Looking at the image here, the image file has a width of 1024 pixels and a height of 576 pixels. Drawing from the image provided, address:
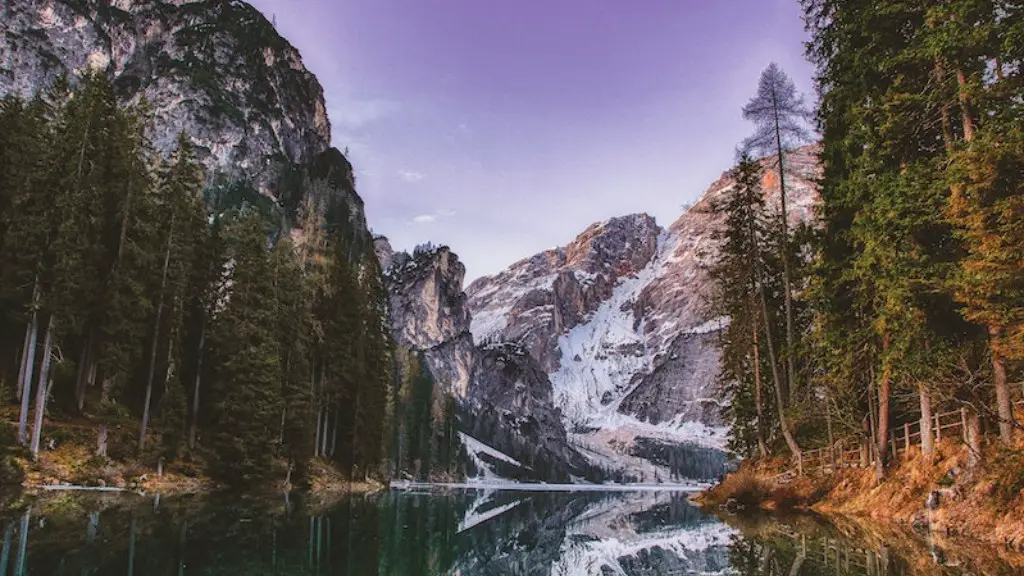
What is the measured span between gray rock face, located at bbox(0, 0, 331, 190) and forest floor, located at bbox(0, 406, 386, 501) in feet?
320

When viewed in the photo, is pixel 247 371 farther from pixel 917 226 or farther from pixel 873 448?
pixel 917 226

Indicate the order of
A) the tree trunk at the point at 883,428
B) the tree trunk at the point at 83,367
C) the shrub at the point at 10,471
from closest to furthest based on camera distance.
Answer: the shrub at the point at 10,471 < the tree trunk at the point at 883,428 < the tree trunk at the point at 83,367

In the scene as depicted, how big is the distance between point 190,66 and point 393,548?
147407 mm

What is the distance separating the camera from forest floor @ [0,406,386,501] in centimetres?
2202

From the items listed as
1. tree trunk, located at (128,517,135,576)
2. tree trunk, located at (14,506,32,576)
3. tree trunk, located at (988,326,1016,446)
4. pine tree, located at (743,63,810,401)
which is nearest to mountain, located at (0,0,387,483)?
tree trunk, located at (14,506,32,576)

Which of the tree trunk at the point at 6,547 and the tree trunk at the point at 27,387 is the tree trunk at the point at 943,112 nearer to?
the tree trunk at the point at 6,547

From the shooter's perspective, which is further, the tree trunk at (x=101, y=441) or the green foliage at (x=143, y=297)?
the tree trunk at (x=101, y=441)

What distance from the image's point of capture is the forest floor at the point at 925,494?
12.9 m

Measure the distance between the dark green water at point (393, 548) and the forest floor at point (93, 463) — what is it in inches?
115

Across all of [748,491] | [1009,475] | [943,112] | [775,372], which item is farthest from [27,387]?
[943,112]

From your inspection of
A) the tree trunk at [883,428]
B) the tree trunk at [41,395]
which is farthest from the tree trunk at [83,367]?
the tree trunk at [883,428]

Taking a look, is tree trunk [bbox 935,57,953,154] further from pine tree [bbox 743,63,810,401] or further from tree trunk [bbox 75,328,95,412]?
tree trunk [bbox 75,328,95,412]

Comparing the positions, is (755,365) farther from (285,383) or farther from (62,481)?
(62,481)

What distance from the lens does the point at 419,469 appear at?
4154 inches
